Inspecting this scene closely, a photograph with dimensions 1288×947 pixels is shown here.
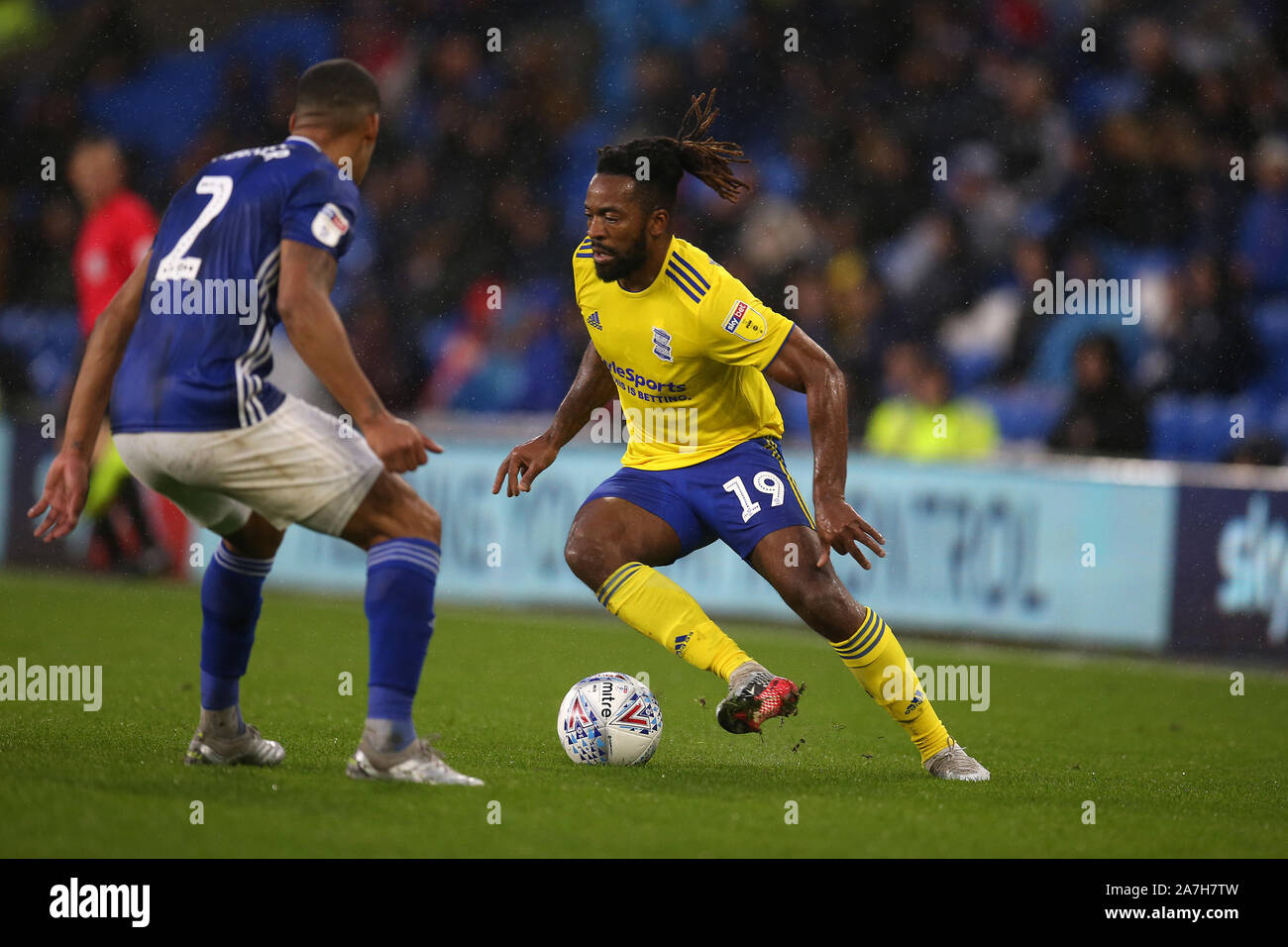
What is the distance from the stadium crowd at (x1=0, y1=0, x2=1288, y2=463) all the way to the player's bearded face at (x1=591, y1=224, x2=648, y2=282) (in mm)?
Answer: 5647

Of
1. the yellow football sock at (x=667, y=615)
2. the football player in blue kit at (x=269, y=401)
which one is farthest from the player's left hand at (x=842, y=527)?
the football player in blue kit at (x=269, y=401)

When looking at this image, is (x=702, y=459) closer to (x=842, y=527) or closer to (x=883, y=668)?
(x=842, y=527)

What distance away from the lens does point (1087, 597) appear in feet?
32.4

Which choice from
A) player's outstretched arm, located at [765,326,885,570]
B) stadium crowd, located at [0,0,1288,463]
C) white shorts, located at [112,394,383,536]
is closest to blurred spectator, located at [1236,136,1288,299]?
stadium crowd, located at [0,0,1288,463]

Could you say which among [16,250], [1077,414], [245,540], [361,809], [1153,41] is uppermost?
[1153,41]

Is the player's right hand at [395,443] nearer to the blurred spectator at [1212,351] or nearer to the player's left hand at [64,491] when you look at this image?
the player's left hand at [64,491]

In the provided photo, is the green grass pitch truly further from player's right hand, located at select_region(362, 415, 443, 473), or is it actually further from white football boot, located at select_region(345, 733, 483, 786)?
player's right hand, located at select_region(362, 415, 443, 473)

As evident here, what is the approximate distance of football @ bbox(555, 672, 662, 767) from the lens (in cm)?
537

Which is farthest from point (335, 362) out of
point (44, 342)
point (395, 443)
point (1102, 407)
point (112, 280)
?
point (44, 342)

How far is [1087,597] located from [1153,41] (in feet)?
19.4

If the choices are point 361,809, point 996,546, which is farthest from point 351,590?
point 361,809

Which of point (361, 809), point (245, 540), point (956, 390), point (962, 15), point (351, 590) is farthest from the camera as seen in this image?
point (962, 15)

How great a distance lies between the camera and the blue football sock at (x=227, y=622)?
16.2ft

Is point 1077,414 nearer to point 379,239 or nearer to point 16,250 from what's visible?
point 379,239
